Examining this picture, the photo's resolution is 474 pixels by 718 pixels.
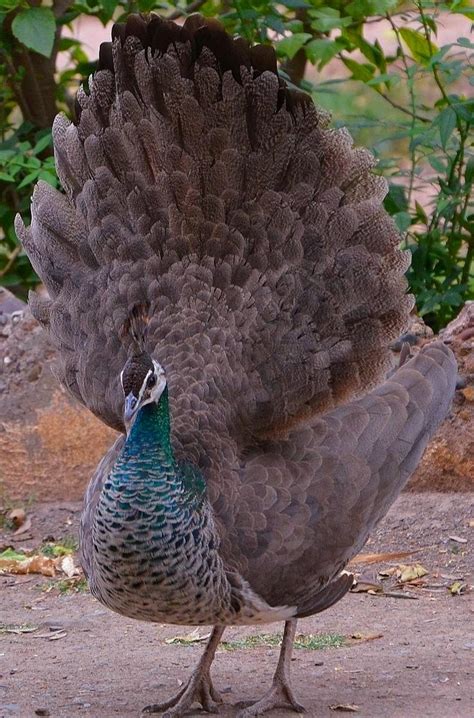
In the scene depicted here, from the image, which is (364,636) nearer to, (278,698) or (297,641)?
(297,641)

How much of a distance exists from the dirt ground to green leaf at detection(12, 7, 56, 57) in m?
2.37

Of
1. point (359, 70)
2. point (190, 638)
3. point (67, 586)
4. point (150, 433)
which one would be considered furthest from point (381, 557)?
point (359, 70)

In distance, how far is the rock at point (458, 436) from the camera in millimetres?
5938

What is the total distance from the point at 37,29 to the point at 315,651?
3.07m

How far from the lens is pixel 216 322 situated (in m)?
4.52

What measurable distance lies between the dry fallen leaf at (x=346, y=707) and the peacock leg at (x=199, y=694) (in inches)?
16.5

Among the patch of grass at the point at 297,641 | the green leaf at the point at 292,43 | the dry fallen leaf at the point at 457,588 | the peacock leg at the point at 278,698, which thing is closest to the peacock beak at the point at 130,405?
the peacock leg at the point at 278,698

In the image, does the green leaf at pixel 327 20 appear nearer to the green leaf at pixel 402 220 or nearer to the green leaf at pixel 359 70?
the green leaf at pixel 359 70

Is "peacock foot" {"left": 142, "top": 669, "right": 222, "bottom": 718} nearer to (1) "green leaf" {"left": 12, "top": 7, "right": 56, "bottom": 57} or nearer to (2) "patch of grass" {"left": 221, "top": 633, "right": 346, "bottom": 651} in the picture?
(2) "patch of grass" {"left": 221, "top": 633, "right": 346, "bottom": 651}

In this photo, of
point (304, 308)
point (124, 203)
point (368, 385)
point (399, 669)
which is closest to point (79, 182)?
point (124, 203)

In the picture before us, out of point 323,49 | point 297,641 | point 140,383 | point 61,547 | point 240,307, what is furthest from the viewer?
point 323,49

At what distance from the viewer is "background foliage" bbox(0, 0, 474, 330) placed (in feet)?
19.7

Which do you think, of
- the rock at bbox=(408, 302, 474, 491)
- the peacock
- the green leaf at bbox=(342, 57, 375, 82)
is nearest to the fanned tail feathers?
the peacock

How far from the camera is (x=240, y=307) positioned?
180 inches
